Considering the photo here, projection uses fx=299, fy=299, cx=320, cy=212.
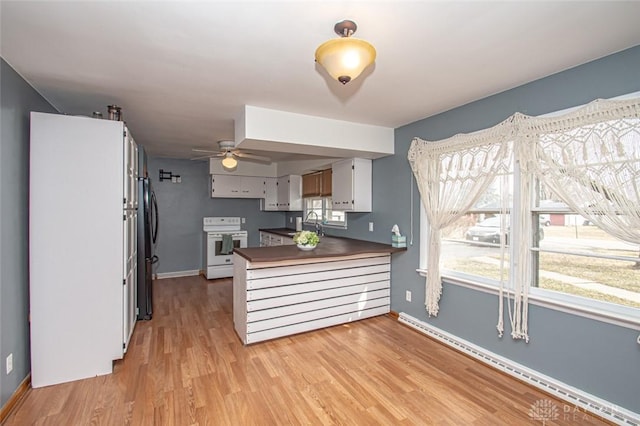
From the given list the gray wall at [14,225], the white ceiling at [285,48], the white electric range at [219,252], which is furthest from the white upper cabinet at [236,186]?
the gray wall at [14,225]

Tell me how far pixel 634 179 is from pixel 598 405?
1.50 metres

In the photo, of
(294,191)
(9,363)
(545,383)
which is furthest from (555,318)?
(294,191)

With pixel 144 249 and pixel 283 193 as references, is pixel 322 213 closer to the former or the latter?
pixel 283 193

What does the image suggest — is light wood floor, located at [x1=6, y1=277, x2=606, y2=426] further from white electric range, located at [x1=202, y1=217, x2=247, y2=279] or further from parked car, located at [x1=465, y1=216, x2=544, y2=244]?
white electric range, located at [x1=202, y1=217, x2=247, y2=279]

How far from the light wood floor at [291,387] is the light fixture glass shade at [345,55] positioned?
6.94 feet

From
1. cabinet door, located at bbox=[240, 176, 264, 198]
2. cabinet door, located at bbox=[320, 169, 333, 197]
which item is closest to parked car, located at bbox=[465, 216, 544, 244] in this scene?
cabinet door, located at bbox=[320, 169, 333, 197]

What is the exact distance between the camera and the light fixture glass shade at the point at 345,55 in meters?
1.42

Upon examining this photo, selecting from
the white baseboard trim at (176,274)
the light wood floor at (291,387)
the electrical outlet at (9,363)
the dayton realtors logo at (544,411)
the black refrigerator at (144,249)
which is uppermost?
the black refrigerator at (144,249)

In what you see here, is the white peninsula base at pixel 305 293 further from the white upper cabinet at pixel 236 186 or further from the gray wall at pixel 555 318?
the white upper cabinet at pixel 236 186

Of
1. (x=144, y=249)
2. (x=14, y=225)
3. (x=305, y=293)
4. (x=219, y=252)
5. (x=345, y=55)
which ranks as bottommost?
(x=305, y=293)

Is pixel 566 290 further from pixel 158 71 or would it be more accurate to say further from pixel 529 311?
pixel 158 71

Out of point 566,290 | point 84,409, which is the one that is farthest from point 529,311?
point 84,409

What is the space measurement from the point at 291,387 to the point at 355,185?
2538 millimetres

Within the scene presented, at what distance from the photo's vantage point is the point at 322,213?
552cm
